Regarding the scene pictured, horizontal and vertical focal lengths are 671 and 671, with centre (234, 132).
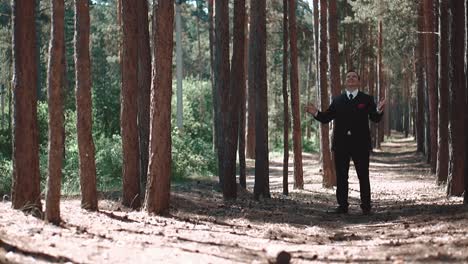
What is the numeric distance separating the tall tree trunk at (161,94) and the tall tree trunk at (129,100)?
107 centimetres

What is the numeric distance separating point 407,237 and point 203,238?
2.67m

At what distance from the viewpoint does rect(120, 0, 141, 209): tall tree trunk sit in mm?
11664

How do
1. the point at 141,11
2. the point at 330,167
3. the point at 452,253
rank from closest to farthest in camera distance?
the point at 452,253 < the point at 141,11 < the point at 330,167

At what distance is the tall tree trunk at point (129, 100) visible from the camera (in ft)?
38.3

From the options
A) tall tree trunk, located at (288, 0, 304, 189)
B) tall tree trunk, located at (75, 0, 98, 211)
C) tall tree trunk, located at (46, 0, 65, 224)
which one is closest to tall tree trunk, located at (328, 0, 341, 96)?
tall tree trunk, located at (288, 0, 304, 189)

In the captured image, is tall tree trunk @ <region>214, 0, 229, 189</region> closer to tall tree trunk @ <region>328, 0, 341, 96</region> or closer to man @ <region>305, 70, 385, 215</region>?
man @ <region>305, 70, 385, 215</region>

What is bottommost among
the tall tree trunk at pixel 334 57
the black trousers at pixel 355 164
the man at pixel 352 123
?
the black trousers at pixel 355 164

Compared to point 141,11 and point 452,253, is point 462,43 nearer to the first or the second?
point 141,11

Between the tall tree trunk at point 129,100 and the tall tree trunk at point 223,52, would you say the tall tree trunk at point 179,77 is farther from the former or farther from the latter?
the tall tree trunk at point 129,100

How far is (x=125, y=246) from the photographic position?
24.1 ft

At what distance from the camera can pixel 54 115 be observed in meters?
8.58

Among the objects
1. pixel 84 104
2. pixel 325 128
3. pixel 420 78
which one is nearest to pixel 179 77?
pixel 420 78

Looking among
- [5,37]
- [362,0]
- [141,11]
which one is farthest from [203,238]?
[5,37]

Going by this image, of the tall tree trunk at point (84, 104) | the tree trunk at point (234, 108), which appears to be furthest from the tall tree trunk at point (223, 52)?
the tall tree trunk at point (84, 104)
